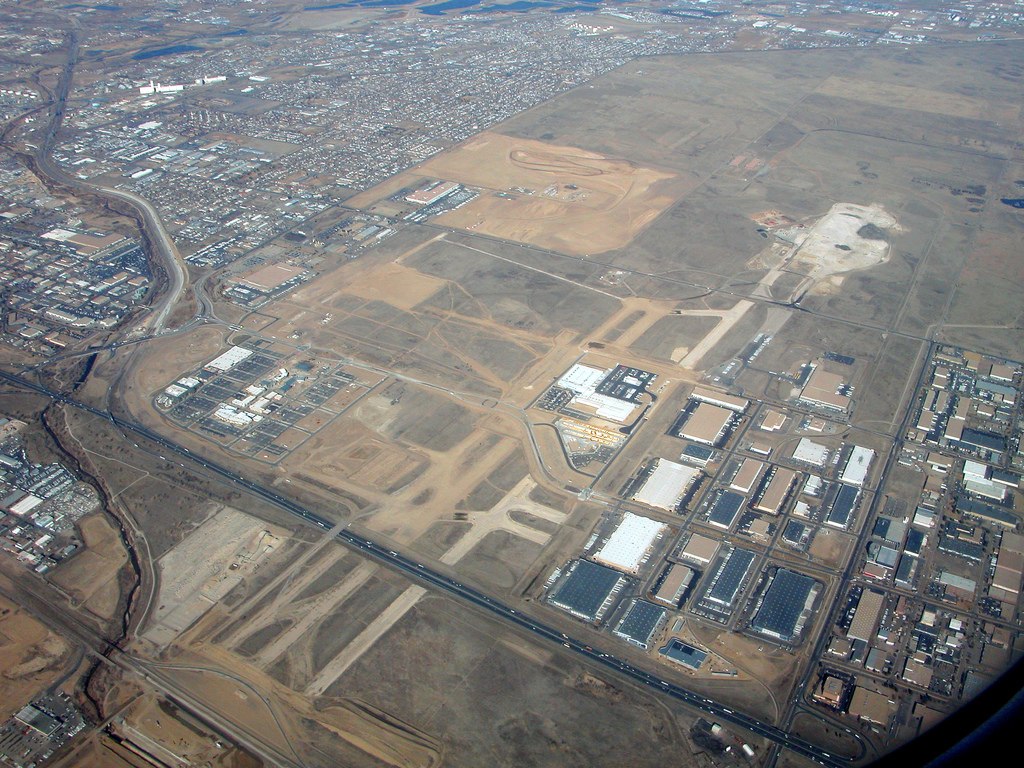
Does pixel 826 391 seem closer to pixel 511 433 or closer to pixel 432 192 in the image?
pixel 511 433

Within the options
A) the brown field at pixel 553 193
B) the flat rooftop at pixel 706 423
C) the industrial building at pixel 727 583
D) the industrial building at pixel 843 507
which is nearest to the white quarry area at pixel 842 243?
the brown field at pixel 553 193

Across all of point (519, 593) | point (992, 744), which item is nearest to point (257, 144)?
point (519, 593)

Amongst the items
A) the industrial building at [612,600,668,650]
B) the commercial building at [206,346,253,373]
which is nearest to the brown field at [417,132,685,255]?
the commercial building at [206,346,253,373]

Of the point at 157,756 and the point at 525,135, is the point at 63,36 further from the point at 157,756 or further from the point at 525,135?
the point at 157,756

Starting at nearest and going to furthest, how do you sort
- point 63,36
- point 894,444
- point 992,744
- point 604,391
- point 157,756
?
point 992,744, point 157,756, point 894,444, point 604,391, point 63,36

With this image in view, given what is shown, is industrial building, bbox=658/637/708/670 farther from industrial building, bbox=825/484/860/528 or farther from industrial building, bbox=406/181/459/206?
industrial building, bbox=406/181/459/206

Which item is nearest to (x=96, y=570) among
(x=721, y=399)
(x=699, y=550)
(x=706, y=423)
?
(x=699, y=550)

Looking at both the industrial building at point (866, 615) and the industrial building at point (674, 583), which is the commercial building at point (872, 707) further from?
the industrial building at point (674, 583)
